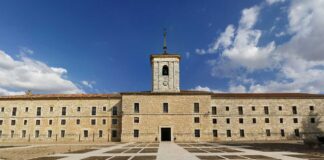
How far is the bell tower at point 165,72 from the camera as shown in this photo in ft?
136

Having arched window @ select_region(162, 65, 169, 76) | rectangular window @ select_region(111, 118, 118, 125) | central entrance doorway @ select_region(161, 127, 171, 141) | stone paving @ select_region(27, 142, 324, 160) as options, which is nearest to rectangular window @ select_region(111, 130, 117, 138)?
rectangular window @ select_region(111, 118, 118, 125)

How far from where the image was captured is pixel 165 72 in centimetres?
4250

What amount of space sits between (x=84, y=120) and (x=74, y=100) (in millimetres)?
4043

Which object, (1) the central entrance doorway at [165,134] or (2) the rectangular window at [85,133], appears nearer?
(1) the central entrance doorway at [165,134]

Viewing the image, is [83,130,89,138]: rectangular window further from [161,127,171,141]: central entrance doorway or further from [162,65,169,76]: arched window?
[162,65,169,76]: arched window

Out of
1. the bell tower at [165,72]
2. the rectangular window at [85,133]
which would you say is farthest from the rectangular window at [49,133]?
the bell tower at [165,72]

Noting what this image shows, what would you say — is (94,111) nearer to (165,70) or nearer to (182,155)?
(165,70)

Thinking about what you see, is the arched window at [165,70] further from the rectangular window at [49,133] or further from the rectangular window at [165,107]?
the rectangular window at [49,133]

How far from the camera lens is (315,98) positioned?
141 ft

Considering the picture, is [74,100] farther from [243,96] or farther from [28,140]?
[243,96]

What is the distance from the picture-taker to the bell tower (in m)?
41.5

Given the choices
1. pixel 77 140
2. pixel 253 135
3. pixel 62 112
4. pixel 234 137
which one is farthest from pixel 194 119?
pixel 62 112

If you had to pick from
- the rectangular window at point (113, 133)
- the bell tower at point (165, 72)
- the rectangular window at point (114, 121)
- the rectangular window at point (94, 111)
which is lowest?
the rectangular window at point (113, 133)

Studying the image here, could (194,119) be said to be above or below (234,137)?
above
